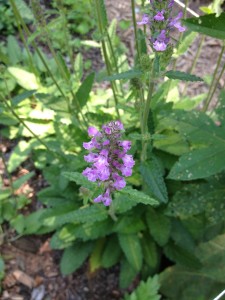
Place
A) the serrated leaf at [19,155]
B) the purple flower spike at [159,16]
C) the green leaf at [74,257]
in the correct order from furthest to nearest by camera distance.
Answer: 1. the serrated leaf at [19,155]
2. the green leaf at [74,257]
3. the purple flower spike at [159,16]

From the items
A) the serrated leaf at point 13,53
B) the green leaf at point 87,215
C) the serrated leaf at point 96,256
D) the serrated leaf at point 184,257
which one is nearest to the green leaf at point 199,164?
the green leaf at point 87,215

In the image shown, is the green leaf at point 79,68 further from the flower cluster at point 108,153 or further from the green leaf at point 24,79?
the flower cluster at point 108,153

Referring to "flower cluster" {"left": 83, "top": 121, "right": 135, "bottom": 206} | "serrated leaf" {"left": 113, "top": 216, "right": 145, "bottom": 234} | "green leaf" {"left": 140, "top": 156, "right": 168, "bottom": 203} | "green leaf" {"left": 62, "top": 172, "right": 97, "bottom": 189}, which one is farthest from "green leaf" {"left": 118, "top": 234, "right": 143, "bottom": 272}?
"flower cluster" {"left": 83, "top": 121, "right": 135, "bottom": 206}

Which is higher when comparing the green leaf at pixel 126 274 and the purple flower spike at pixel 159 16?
the purple flower spike at pixel 159 16

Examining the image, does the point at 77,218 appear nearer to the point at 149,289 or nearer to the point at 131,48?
the point at 149,289

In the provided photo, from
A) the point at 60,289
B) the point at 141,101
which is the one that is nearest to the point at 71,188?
the point at 60,289

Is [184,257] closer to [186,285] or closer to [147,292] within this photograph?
[186,285]

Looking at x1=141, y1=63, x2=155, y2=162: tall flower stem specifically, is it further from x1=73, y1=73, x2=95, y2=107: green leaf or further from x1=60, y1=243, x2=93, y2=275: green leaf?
x1=60, y1=243, x2=93, y2=275: green leaf
